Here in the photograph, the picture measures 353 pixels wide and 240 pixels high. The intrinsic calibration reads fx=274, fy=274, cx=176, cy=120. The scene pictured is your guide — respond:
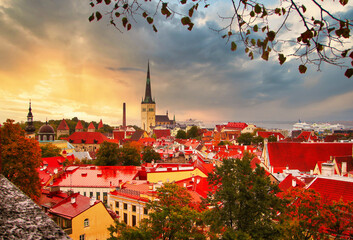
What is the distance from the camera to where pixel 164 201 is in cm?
1395

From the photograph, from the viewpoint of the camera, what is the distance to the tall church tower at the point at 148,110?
528ft

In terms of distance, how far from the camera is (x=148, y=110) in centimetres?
16050

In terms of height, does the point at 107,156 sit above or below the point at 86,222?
above

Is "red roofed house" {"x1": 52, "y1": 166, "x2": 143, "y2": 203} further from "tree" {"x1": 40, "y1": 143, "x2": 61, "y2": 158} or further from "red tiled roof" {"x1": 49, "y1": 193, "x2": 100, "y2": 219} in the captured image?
"tree" {"x1": 40, "y1": 143, "x2": 61, "y2": 158}

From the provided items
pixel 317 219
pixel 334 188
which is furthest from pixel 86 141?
pixel 317 219

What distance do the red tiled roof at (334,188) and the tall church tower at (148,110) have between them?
483 ft

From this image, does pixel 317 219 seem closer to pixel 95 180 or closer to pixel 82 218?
pixel 82 218

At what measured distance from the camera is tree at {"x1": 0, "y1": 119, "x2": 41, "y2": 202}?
61.1ft

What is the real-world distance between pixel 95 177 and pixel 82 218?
40.6 feet

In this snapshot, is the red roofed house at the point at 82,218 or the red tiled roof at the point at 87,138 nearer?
the red roofed house at the point at 82,218

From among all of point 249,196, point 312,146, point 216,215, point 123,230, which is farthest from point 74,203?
point 312,146

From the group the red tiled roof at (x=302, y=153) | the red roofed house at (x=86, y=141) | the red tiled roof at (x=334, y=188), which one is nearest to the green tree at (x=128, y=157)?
the red tiled roof at (x=302, y=153)

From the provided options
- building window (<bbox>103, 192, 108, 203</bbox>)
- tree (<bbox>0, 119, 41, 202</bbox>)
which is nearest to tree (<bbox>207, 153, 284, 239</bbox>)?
tree (<bbox>0, 119, 41, 202</bbox>)

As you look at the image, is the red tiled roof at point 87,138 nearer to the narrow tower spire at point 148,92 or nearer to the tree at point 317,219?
the tree at point 317,219
